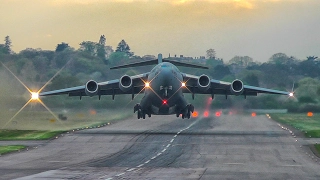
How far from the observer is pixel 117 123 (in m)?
56.0

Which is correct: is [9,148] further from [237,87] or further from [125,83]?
[237,87]

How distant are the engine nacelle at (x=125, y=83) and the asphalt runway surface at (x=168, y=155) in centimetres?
316

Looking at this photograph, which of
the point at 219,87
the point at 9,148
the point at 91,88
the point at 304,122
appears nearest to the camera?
the point at 9,148

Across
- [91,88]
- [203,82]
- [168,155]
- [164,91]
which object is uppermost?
[203,82]

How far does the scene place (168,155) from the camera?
1217 inches

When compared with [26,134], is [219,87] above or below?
above

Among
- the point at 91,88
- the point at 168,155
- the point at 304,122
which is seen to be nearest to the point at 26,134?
the point at 91,88

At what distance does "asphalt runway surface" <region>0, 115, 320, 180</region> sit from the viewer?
23.7 meters

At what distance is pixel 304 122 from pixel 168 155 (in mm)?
26670

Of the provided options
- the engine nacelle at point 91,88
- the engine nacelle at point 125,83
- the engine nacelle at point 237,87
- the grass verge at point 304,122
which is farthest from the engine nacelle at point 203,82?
the grass verge at point 304,122

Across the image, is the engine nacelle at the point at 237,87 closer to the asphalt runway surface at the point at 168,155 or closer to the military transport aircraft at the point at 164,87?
the military transport aircraft at the point at 164,87

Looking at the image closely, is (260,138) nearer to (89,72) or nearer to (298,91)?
(298,91)

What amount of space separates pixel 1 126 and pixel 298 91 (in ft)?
96.6

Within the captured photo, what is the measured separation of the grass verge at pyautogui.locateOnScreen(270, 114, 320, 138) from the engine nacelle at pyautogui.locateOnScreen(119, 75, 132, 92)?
12429 mm
